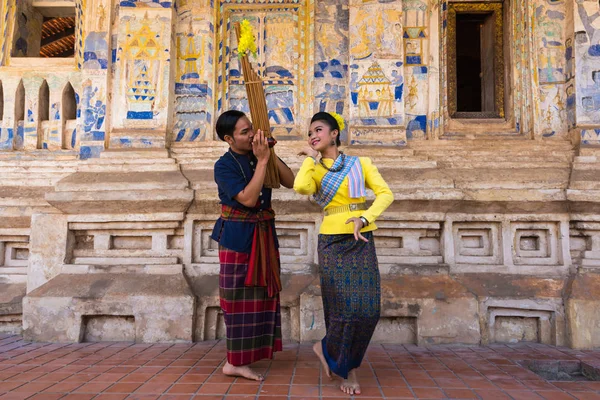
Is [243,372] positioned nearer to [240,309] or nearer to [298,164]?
[240,309]

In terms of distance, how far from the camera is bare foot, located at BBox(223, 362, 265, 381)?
9.32 feet

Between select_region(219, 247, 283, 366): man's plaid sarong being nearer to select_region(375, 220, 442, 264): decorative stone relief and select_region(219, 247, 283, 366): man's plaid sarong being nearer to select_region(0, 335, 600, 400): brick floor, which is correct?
select_region(0, 335, 600, 400): brick floor

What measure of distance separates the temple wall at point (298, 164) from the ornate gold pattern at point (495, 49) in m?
0.04

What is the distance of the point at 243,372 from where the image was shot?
113 inches

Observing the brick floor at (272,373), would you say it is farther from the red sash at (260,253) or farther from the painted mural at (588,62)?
the painted mural at (588,62)

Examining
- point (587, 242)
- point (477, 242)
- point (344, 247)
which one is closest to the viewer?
point (344, 247)

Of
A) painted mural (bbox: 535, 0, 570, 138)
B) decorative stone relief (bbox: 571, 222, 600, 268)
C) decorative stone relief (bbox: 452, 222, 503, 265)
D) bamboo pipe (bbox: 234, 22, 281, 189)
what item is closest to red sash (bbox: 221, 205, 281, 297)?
bamboo pipe (bbox: 234, 22, 281, 189)

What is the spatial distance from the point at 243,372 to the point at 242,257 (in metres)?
0.75

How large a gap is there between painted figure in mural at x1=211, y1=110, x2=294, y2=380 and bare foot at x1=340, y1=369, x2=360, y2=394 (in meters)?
0.56

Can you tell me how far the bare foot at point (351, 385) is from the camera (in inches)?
103

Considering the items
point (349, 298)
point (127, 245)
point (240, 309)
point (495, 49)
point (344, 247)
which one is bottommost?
point (240, 309)

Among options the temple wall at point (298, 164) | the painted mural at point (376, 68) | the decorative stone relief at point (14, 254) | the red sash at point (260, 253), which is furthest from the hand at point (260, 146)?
the decorative stone relief at point (14, 254)

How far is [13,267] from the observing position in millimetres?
4469

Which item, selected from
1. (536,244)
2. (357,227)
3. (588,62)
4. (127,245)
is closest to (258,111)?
(357,227)
